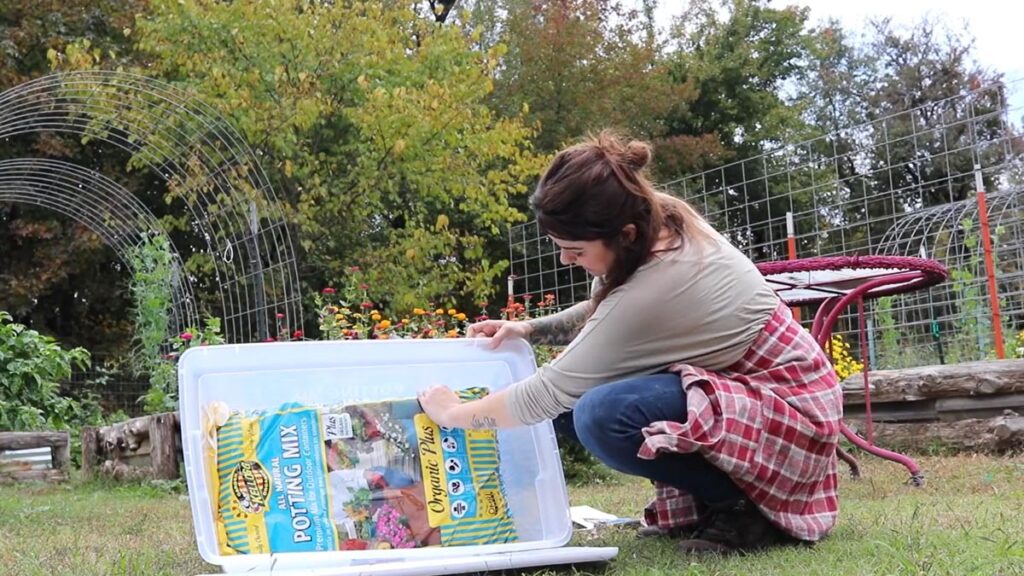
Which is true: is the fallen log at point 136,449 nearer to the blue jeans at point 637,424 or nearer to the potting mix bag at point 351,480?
the potting mix bag at point 351,480

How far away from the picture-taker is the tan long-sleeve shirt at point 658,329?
2.02 m

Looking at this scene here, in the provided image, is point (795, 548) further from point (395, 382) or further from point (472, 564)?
point (395, 382)

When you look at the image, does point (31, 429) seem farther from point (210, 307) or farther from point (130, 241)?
point (210, 307)

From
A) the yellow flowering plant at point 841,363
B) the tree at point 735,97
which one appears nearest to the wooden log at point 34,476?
the yellow flowering plant at point 841,363

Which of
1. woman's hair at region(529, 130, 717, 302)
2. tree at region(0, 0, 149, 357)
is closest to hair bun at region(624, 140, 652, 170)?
woman's hair at region(529, 130, 717, 302)

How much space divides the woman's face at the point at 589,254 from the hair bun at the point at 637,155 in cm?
17

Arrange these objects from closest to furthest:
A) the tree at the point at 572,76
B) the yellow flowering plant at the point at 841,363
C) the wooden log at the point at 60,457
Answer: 1. the wooden log at the point at 60,457
2. the yellow flowering plant at the point at 841,363
3. the tree at the point at 572,76

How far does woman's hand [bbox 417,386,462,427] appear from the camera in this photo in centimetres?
223

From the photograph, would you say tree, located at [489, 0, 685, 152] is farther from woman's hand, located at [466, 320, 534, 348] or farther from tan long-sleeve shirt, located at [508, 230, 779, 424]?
tan long-sleeve shirt, located at [508, 230, 779, 424]

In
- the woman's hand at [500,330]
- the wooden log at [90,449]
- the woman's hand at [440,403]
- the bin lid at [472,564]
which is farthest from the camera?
the wooden log at [90,449]

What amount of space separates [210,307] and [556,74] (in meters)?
6.43

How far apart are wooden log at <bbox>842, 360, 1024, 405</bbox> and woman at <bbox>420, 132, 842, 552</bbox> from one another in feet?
8.04

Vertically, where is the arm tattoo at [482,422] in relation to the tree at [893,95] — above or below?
below

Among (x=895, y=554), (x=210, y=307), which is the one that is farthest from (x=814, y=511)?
(x=210, y=307)
